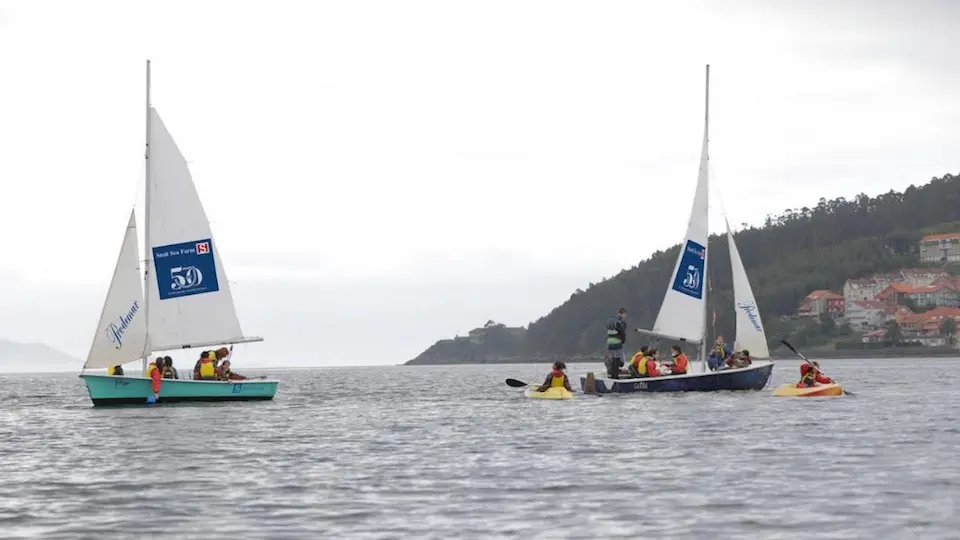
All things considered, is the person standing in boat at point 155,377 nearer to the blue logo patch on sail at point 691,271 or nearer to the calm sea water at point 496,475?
the calm sea water at point 496,475

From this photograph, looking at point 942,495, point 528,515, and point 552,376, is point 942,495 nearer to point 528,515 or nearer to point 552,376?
point 528,515

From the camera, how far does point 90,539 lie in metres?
19.8

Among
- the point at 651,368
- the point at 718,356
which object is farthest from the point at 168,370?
the point at 718,356

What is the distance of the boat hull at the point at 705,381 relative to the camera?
52625 millimetres

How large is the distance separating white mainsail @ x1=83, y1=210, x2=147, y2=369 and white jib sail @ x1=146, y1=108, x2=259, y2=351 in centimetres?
67

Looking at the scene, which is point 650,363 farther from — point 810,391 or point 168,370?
point 168,370

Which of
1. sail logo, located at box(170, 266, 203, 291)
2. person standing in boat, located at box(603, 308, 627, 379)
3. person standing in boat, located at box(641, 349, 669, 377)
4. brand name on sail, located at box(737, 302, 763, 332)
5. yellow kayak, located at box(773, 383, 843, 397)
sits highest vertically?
sail logo, located at box(170, 266, 203, 291)

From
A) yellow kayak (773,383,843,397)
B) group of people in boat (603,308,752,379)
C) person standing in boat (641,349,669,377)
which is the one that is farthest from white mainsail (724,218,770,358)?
person standing in boat (641,349,669,377)

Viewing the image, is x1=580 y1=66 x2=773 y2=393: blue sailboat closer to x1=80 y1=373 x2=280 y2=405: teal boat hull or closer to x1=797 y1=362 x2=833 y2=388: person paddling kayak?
x1=797 y1=362 x2=833 y2=388: person paddling kayak

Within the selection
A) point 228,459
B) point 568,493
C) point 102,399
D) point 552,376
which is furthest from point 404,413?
point 568,493

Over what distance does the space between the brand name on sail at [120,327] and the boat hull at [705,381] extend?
1921 centimetres

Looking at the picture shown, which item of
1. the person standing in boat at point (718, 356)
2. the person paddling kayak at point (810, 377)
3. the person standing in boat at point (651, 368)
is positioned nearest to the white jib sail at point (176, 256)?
the person standing in boat at point (651, 368)

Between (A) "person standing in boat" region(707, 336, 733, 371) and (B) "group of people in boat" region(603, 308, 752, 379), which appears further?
(A) "person standing in boat" region(707, 336, 733, 371)

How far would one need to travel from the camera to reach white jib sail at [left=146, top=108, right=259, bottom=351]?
5134cm
